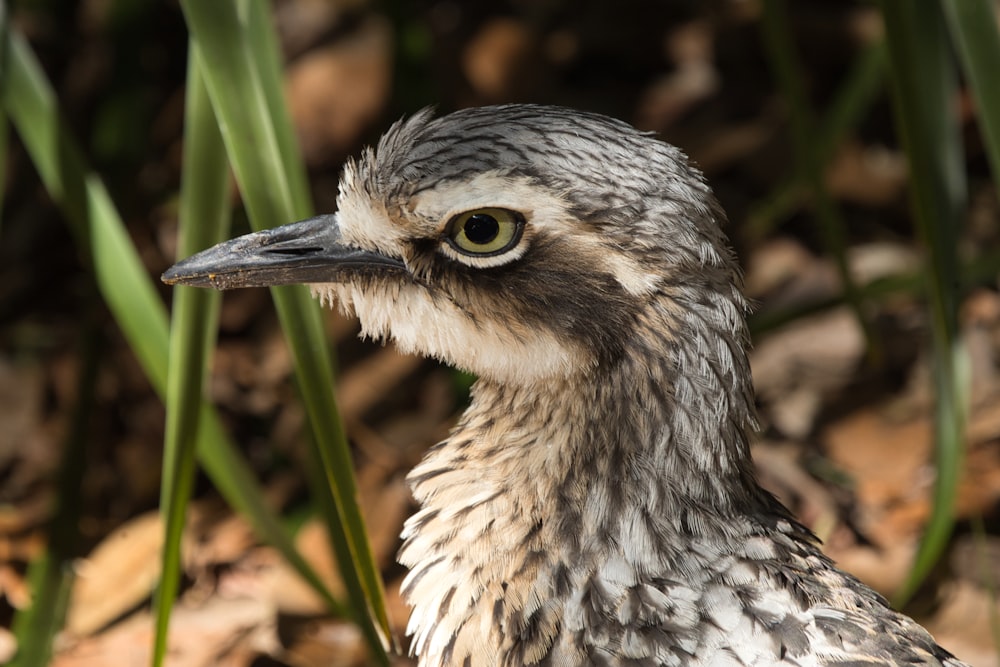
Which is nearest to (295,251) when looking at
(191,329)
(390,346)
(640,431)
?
(191,329)

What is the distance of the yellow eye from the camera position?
1.54 meters

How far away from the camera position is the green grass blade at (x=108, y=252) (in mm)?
1769

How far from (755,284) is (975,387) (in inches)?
26.1

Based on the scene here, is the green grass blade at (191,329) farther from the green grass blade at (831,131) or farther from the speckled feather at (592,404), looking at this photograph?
the green grass blade at (831,131)

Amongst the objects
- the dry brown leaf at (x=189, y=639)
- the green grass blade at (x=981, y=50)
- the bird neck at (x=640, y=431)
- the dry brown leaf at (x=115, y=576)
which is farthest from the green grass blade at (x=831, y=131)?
the dry brown leaf at (x=115, y=576)

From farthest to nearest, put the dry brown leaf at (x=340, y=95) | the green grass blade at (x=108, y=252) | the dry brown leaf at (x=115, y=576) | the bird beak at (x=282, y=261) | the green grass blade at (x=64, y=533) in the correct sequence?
the dry brown leaf at (x=340, y=95)
the dry brown leaf at (x=115, y=576)
the green grass blade at (x=64, y=533)
the green grass blade at (x=108, y=252)
the bird beak at (x=282, y=261)

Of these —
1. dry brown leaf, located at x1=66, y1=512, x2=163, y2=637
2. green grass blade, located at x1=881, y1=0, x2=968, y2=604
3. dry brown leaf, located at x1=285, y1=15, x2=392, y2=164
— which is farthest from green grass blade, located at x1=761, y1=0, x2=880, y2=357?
dry brown leaf, located at x1=66, y1=512, x2=163, y2=637

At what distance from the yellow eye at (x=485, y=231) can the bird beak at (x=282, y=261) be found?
0.11 meters

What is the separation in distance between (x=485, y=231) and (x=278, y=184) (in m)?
0.27

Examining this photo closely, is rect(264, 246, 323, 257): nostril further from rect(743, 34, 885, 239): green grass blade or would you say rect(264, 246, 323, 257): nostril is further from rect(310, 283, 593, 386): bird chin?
rect(743, 34, 885, 239): green grass blade

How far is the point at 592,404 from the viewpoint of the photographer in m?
1.62

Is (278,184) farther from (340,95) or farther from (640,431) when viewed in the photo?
(340,95)

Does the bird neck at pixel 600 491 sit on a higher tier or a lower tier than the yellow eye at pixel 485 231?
lower

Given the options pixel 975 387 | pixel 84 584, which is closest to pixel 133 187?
pixel 84 584
